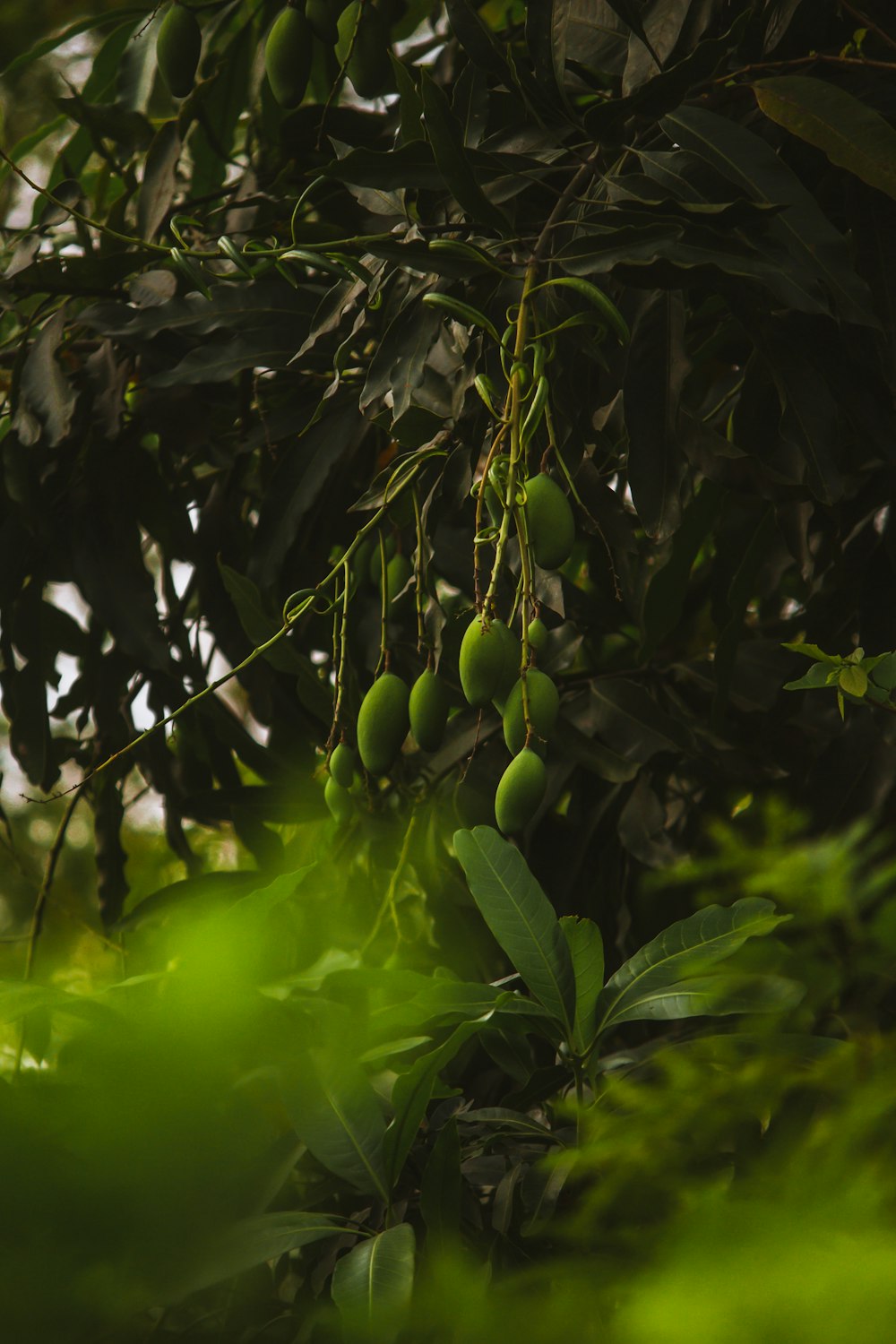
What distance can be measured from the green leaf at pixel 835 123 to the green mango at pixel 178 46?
1.66 feet

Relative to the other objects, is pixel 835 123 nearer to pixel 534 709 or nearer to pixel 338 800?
pixel 534 709

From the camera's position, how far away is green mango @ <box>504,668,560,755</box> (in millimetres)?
586

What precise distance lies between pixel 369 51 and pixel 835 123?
0.38 meters

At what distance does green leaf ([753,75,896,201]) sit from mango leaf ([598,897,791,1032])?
0.40m

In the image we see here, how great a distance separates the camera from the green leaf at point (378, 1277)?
0.35m

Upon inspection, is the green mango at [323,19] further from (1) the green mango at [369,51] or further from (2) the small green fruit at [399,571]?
(2) the small green fruit at [399,571]

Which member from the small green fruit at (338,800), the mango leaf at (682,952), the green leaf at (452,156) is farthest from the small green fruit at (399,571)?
the mango leaf at (682,952)

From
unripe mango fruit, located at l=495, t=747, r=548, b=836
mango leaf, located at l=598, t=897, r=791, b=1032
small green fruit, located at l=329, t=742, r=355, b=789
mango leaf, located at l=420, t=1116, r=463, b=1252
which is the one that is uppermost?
small green fruit, located at l=329, t=742, r=355, b=789

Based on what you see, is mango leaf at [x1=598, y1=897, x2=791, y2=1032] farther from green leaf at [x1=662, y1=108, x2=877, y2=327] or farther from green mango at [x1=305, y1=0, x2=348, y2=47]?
green mango at [x1=305, y1=0, x2=348, y2=47]

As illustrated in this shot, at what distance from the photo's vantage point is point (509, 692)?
0.63 metres

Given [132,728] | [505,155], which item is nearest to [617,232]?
[505,155]

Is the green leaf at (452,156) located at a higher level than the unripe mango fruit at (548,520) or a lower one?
higher

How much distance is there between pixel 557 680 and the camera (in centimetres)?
112

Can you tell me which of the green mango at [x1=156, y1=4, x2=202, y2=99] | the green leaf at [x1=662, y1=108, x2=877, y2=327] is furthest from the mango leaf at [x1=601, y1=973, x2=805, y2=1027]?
the green mango at [x1=156, y1=4, x2=202, y2=99]
